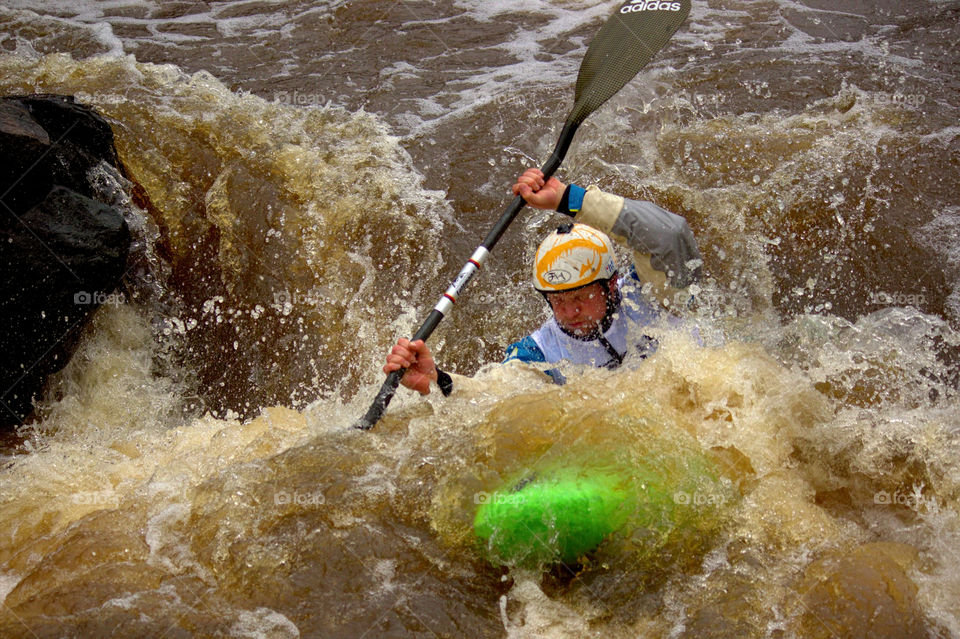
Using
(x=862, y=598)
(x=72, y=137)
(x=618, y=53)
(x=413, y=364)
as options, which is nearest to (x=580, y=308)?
(x=413, y=364)

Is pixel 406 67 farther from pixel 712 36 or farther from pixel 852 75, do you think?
pixel 852 75

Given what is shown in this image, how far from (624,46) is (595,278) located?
4.73 feet

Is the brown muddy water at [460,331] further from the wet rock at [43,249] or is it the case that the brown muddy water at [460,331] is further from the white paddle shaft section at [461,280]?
the white paddle shaft section at [461,280]

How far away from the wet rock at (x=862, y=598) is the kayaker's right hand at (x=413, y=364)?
1.67 metres

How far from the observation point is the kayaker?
3438 millimetres

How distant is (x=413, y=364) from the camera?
342 cm

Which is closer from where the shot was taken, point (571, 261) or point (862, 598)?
point (862, 598)

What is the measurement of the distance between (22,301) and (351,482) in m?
2.54

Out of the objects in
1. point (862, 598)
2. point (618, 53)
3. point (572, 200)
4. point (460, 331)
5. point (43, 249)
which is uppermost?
point (618, 53)

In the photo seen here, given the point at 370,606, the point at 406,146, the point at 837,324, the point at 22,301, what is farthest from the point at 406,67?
the point at 370,606

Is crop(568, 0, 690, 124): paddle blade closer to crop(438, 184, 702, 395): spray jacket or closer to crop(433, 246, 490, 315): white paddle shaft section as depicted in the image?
crop(438, 184, 702, 395): spray jacket

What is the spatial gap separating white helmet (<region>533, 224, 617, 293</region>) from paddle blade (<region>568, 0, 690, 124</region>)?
77 centimetres

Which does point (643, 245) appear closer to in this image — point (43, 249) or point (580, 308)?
point (580, 308)

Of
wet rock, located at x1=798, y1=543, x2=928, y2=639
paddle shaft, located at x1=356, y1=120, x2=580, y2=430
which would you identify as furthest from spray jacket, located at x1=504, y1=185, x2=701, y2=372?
wet rock, located at x1=798, y1=543, x2=928, y2=639
